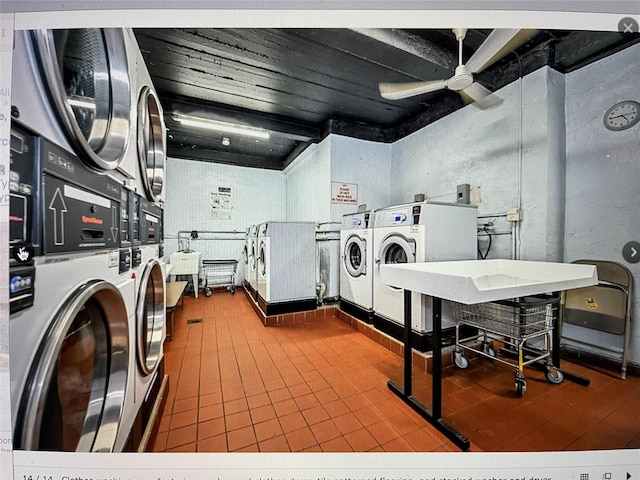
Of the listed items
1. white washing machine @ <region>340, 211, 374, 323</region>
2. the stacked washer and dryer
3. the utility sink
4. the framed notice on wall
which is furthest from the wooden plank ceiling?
white washing machine @ <region>340, 211, 374, 323</region>

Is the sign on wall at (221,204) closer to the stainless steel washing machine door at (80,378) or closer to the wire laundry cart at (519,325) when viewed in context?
the stainless steel washing machine door at (80,378)

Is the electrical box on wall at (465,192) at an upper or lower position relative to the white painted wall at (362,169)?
lower


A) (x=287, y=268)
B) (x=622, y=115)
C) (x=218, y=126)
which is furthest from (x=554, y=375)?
(x=218, y=126)

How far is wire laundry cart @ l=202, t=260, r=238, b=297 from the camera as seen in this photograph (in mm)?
3864

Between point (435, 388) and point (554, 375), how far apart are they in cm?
93

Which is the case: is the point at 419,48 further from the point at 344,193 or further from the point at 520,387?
the point at 520,387

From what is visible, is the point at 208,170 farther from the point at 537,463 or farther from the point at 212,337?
the point at 537,463

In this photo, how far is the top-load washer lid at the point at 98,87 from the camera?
59cm

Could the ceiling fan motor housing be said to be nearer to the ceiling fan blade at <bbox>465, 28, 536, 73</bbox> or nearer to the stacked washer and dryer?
the ceiling fan blade at <bbox>465, 28, 536, 73</bbox>

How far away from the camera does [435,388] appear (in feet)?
3.47

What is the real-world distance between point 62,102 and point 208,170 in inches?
154

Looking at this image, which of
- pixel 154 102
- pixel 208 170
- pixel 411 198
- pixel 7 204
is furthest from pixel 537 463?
pixel 208 170

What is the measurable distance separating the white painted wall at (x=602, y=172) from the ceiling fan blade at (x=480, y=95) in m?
0.47

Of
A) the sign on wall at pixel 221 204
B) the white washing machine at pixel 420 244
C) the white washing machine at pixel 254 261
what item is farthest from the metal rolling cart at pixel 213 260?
the white washing machine at pixel 420 244
